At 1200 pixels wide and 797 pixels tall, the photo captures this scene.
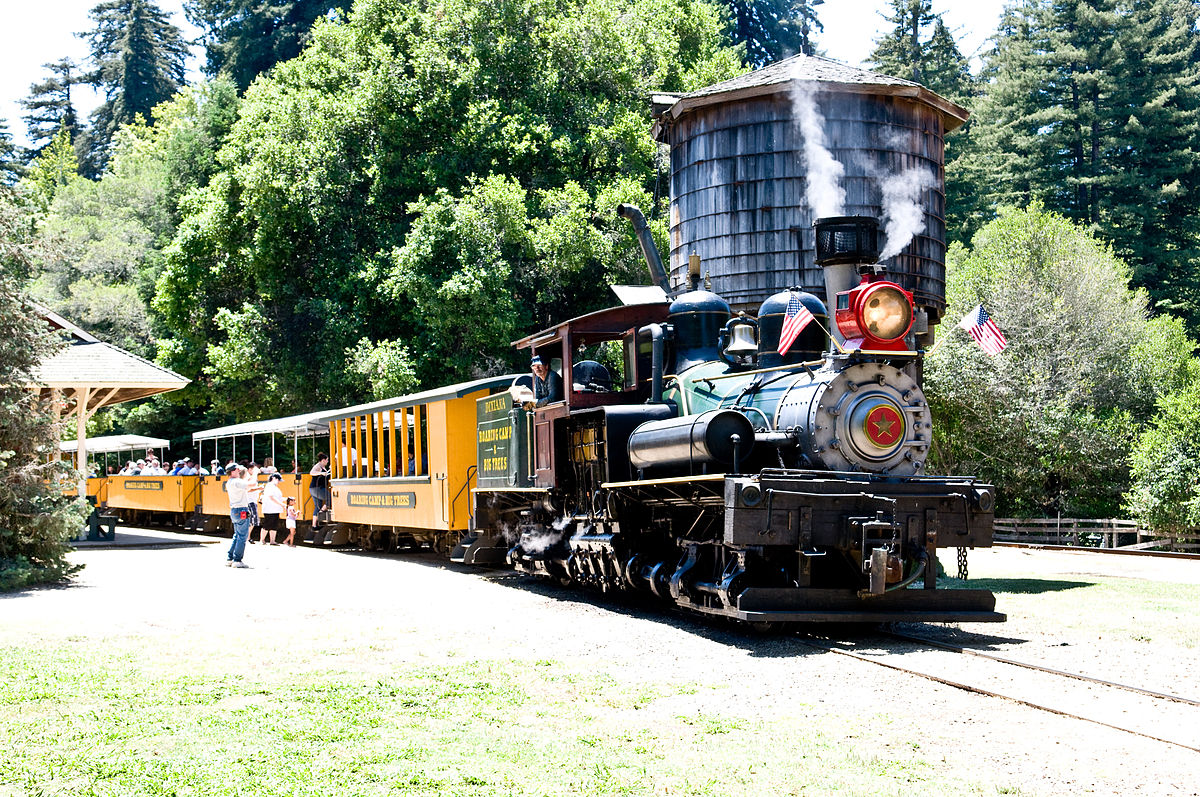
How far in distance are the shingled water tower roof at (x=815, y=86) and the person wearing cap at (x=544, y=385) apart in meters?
7.04

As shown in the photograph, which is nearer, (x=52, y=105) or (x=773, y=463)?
(x=773, y=463)

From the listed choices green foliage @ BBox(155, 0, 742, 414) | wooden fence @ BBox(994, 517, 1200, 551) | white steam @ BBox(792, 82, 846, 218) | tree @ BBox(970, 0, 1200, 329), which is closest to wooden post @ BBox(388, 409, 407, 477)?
green foliage @ BBox(155, 0, 742, 414)

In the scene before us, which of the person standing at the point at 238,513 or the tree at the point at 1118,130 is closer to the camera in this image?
the person standing at the point at 238,513

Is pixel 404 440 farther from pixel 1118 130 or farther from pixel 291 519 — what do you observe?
pixel 1118 130

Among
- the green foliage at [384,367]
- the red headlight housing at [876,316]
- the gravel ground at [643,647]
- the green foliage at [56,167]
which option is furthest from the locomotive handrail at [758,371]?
the green foliage at [56,167]

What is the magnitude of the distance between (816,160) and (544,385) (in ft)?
23.5

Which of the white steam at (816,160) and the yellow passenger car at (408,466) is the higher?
the white steam at (816,160)

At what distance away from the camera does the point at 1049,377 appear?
27609 millimetres

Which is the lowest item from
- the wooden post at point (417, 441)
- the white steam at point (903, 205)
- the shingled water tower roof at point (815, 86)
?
the wooden post at point (417, 441)

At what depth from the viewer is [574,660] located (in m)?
8.92

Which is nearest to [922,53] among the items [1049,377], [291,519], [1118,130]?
[1118,130]

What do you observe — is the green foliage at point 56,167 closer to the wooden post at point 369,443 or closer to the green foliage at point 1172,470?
the wooden post at point 369,443

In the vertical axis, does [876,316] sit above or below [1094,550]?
above

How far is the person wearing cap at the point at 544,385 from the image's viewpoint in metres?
14.0
